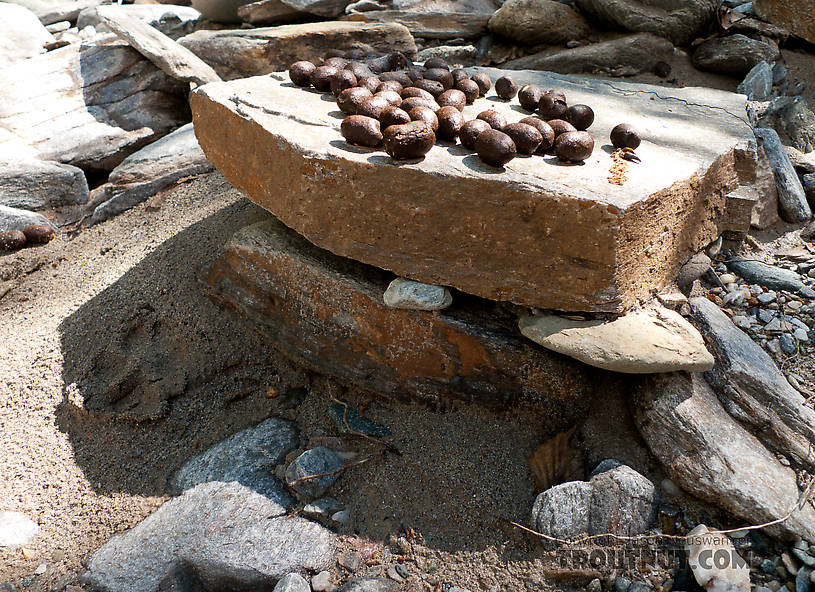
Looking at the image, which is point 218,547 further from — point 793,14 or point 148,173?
point 793,14

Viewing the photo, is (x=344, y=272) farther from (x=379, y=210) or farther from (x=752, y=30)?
(x=752, y=30)

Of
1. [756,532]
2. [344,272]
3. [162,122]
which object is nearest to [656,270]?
[756,532]

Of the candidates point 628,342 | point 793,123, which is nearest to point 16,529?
point 628,342

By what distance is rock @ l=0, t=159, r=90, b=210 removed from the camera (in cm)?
496

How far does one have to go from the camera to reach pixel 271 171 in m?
2.90

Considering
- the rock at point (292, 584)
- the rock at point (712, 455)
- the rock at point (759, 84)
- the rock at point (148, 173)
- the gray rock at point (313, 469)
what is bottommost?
the rock at point (292, 584)

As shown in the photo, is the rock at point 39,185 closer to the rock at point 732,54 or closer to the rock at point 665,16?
the rock at point 665,16

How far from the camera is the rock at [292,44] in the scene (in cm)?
609

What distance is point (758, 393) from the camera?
2619 mm

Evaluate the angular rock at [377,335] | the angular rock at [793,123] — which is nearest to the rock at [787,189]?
the angular rock at [793,123]

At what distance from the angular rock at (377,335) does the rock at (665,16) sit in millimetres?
4543

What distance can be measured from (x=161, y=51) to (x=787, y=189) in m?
5.14

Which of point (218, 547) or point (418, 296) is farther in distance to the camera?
point (418, 296)

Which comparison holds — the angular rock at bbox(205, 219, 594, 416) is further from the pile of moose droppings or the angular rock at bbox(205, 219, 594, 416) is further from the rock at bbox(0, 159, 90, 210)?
the rock at bbox(0, 159, 90, 210)
